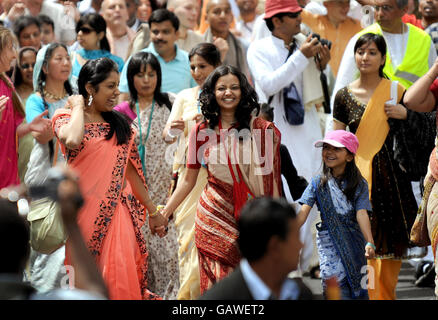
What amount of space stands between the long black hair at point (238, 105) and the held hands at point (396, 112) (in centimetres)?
139

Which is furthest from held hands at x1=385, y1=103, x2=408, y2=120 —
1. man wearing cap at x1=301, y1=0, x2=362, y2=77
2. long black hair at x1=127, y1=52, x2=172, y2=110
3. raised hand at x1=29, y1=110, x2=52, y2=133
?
man wearing cap at x1=301, y1=0, x2=362, y2=77

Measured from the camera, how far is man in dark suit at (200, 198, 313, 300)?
3.68 m

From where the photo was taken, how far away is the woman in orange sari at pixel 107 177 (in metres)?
6.28

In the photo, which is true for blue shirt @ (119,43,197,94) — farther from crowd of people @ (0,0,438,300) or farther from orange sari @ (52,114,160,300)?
orange sari @ (52,114,160,300)

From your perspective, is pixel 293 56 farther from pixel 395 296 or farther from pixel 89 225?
pixel 89 225

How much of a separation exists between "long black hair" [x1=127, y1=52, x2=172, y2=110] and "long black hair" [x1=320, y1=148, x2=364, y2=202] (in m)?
2.12

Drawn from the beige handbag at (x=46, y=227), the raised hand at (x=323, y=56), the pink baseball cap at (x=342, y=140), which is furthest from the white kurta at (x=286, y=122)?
the beige handbag at (x=46, y=227)

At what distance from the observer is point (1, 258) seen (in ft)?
11.3

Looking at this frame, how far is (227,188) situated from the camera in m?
6.28

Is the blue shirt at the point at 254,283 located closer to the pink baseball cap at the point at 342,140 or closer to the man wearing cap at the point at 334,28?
the pink baseball cap at the point at 342,140

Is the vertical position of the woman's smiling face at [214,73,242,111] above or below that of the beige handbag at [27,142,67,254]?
above

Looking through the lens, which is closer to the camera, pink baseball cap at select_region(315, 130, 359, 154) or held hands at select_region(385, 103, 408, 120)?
pink baseball cap at select_region(315, 130, 359, 154)
